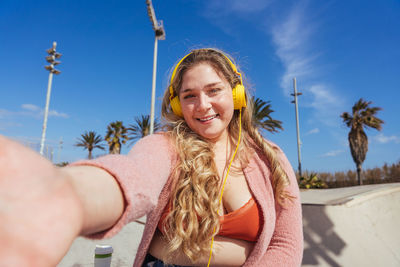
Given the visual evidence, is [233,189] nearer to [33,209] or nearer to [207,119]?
[207,119]

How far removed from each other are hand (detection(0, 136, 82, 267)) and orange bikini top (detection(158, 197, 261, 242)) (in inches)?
34.7

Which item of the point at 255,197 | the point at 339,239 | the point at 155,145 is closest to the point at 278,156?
the point at 255,197

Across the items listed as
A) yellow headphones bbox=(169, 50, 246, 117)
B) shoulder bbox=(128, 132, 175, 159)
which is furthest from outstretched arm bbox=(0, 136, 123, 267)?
yellow headphones bbox=(169, 50, 246, 117)

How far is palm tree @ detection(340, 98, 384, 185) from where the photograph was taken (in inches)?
719

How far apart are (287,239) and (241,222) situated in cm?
37

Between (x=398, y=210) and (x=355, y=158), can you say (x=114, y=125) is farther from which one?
(x=398, y=210)

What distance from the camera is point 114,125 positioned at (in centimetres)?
3197

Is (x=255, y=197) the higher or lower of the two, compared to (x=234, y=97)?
lower

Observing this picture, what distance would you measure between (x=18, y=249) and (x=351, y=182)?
21.4m

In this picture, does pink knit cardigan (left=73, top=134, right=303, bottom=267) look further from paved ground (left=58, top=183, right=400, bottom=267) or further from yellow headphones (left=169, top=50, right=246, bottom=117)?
paved ground (left=58, top=183, right=400, bottom=267)

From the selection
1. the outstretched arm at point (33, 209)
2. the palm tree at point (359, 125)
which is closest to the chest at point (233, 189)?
the outstretched arm at point (33, 209)

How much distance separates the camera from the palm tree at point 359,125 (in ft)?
59.9

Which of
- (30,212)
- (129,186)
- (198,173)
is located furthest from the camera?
(198,173)

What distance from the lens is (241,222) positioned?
1252 mm
